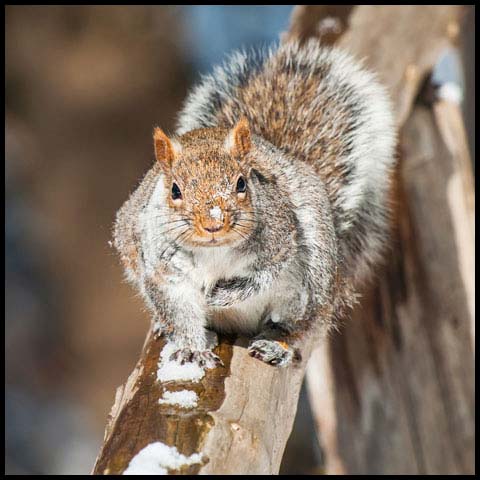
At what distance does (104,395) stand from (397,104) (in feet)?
6.37

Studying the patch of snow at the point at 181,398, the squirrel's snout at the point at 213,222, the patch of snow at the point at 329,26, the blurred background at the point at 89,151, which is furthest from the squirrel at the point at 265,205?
the blurred background at the point at 89,151

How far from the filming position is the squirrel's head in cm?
114

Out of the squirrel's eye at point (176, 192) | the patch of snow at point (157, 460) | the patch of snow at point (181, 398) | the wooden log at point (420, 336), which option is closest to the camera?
the patch of snow at point (157, 460)

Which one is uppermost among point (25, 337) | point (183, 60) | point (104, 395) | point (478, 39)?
point (183, 60)

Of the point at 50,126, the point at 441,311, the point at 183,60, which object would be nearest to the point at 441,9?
the point at 441,311

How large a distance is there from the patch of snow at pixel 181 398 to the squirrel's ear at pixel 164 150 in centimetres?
33

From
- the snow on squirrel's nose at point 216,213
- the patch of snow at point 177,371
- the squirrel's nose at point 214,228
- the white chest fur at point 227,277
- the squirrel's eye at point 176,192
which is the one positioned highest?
the squirrel's eye at point 176,192

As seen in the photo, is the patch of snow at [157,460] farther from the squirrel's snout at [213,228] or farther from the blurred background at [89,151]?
the blurred background at [89,151]

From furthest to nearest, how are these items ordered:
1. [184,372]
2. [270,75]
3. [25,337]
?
[25,337]
[270,75]
[184,372]

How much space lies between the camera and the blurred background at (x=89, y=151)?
10.5 feet

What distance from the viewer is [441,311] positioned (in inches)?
77.5

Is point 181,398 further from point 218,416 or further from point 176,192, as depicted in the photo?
point 176,192

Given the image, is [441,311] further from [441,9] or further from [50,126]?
[50,126]

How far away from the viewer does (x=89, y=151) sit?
10.5 ft
